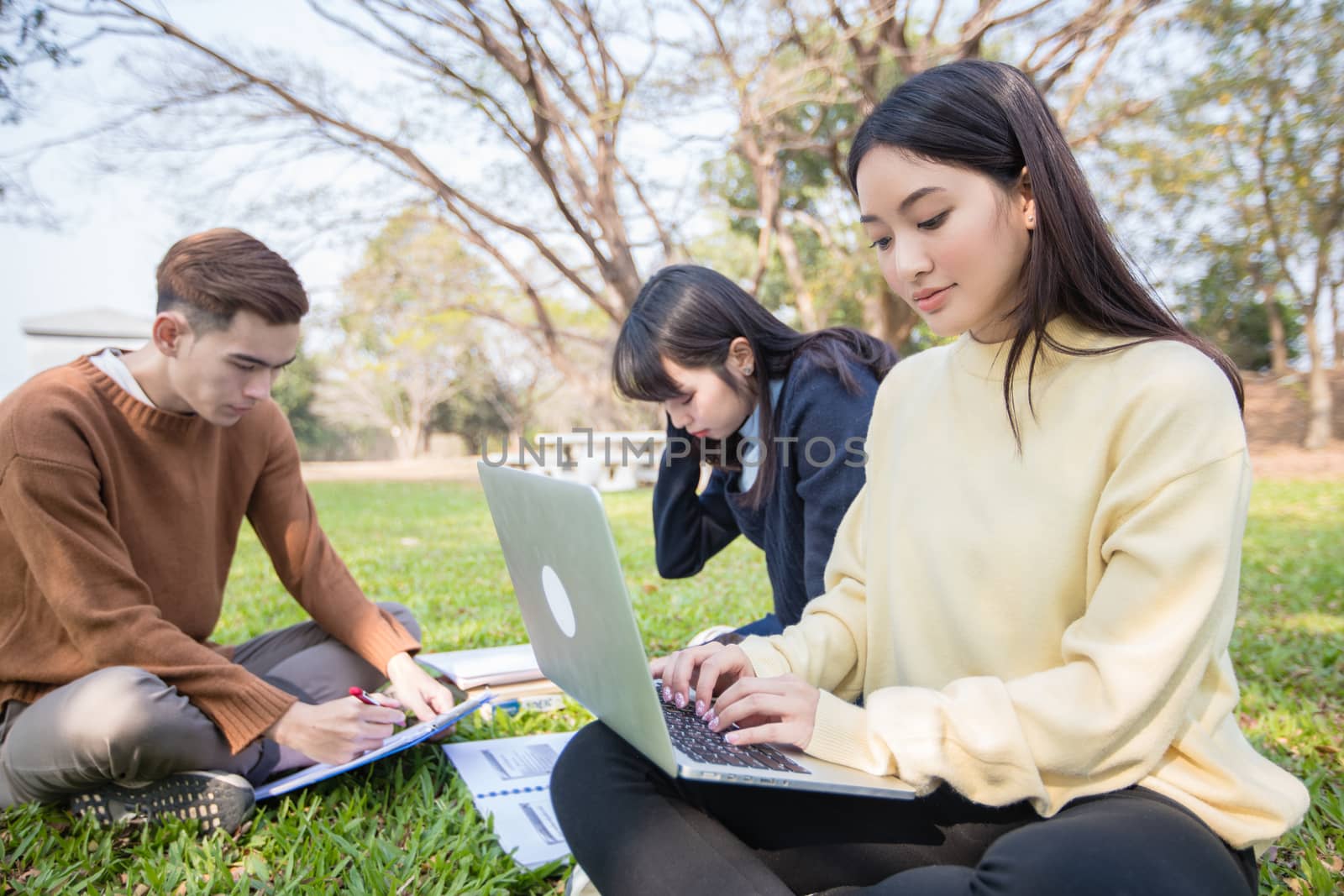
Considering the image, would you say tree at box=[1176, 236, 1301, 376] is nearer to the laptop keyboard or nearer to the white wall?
the laptop keyboard

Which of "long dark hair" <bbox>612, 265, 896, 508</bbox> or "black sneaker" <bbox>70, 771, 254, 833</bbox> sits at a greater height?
"long dark hair" <bbox>612, 265, 896, 508</bbox>

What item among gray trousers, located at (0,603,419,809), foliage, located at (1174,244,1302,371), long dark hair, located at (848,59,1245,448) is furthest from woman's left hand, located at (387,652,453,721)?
foliage, located at (1174,244,1302,371)

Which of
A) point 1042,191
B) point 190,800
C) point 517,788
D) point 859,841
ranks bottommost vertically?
point 517,788

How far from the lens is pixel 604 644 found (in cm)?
126

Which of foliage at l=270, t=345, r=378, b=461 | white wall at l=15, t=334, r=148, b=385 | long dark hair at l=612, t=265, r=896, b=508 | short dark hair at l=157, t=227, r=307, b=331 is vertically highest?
white wall at l=15, t=334, r=148, b=385

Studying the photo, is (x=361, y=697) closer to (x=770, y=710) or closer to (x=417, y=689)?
(x=417, y=689)

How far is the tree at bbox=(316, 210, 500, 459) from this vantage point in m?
12.4

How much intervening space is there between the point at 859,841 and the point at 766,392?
4.13 ft

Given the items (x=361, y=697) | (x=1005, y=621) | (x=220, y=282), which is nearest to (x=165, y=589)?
(x=361, y=697)

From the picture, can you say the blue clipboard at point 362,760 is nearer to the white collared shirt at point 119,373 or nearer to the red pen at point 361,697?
the red pen at point 361,697

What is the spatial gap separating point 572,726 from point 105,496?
4.21 ft

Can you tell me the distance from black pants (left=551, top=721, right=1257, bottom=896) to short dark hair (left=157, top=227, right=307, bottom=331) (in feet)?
4.43

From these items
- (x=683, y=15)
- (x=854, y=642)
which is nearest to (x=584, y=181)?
(x=683, y=15)

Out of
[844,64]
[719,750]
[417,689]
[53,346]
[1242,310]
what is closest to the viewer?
[719,750]
